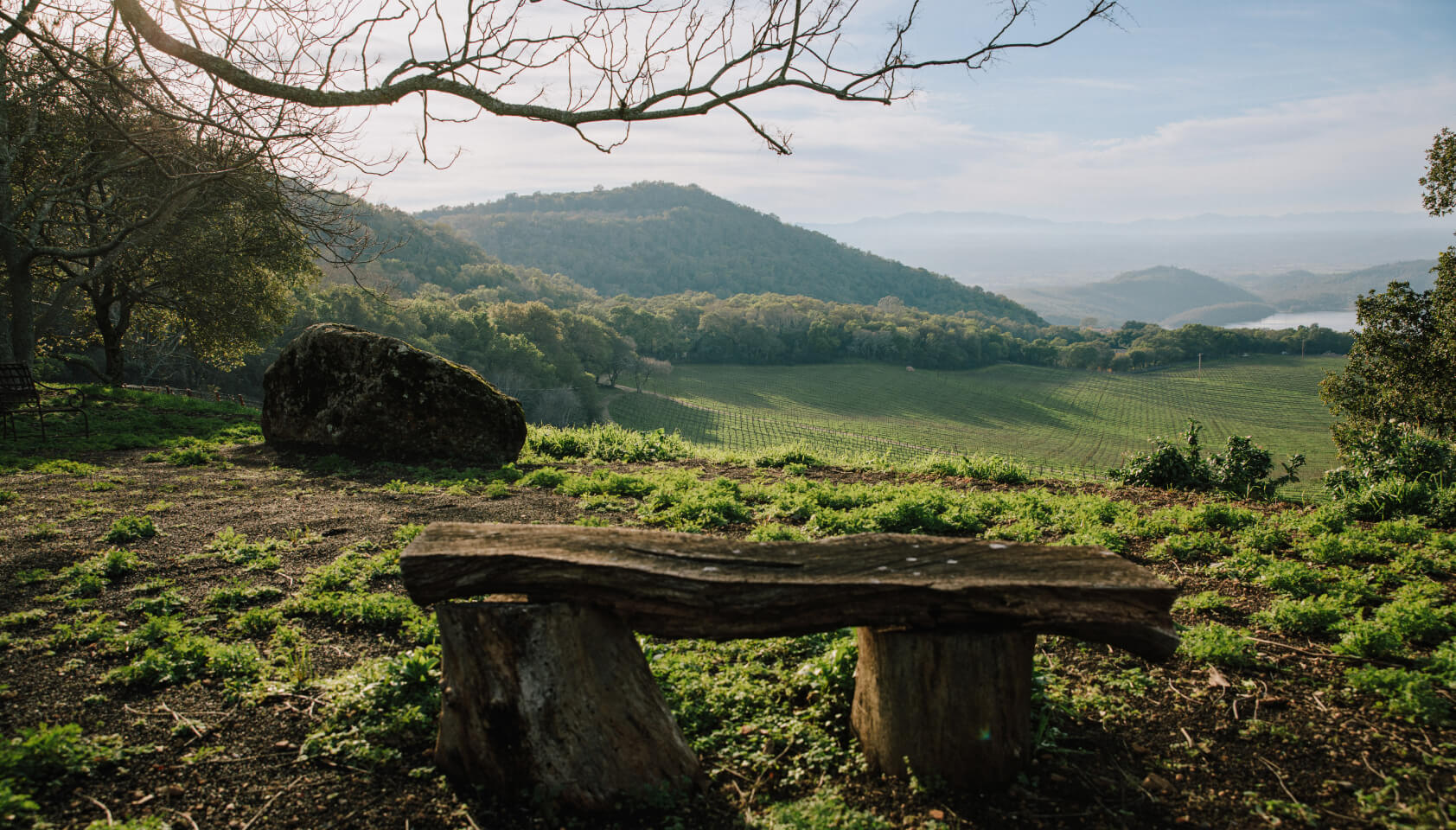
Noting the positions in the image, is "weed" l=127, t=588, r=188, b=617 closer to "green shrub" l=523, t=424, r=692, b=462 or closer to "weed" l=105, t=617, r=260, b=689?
"weed" l=105, t=617, r=260, b=689

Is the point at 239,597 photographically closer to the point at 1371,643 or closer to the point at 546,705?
the point at 546,705

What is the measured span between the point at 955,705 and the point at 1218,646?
2.43 m

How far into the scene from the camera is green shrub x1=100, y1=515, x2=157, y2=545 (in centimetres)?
639

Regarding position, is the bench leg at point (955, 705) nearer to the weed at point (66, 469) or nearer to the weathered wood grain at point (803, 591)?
the weathered wood grain at point (803, 591)

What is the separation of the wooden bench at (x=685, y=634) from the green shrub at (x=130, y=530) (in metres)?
5.30

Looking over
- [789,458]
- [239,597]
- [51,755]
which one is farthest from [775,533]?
[51,755]

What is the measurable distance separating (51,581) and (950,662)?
6.72 meters

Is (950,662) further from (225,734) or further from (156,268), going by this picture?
(156,268)

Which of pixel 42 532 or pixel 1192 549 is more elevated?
pixel 42 532

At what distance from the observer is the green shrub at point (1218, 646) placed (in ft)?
14.1

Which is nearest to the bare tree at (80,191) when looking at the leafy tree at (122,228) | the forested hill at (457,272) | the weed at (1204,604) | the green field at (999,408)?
the leafy tree at (122,228)

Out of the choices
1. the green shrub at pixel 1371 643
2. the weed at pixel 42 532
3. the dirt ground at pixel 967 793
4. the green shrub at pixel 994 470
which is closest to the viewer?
the dirt ground at pixel 967 793

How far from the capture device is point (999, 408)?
86000 millimetres

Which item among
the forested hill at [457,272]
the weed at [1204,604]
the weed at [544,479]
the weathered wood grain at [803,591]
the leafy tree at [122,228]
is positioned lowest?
the weed at [1204,604]
